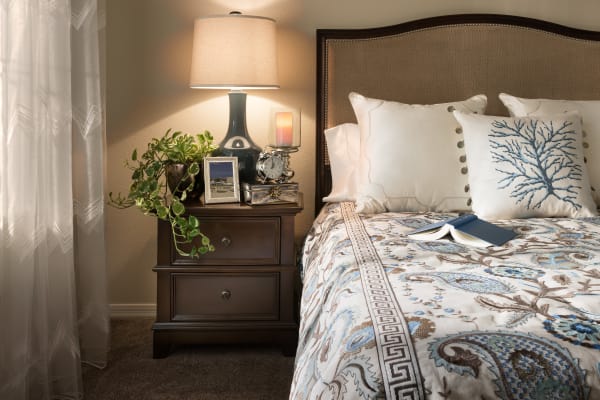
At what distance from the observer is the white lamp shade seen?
273 cm

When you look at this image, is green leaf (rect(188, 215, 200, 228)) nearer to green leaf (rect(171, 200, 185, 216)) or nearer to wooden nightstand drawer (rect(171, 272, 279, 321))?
green leaf (rect(171, 200, 185, 216))

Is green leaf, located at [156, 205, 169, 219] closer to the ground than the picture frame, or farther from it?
closer to the ground

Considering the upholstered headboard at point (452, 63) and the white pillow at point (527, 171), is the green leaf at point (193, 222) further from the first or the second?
the white pillow at point (527, 171)

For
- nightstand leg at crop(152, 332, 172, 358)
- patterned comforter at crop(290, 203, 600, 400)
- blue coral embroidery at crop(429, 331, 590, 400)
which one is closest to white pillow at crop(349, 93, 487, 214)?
patterned comforter at crop(290, 203, 600, 400)

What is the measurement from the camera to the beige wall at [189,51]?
308 cm

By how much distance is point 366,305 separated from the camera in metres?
1.38

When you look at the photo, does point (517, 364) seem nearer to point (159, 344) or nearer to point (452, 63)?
point (159, 344)

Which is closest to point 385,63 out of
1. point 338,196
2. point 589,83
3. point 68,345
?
point 338,196

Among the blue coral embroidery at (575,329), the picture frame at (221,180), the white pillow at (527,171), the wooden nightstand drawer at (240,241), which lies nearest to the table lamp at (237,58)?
the picture frame at (221,180)

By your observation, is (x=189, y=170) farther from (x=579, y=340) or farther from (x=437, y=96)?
(x=579, y=340)

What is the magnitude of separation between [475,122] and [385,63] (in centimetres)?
66

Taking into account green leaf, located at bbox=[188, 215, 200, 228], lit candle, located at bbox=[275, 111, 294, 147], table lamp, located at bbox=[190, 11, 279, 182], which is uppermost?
table lamp, located at bbox=[190, 11, 279, 182]

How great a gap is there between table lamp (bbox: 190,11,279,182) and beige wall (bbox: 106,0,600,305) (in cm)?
28

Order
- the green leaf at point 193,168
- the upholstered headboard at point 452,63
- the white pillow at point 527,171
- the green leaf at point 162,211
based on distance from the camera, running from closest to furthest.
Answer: the white pillow at point 527,171 < the green leaf at point 162,211 < the green leaf at point 193,168 < the upholstered headboard at point 452,63
